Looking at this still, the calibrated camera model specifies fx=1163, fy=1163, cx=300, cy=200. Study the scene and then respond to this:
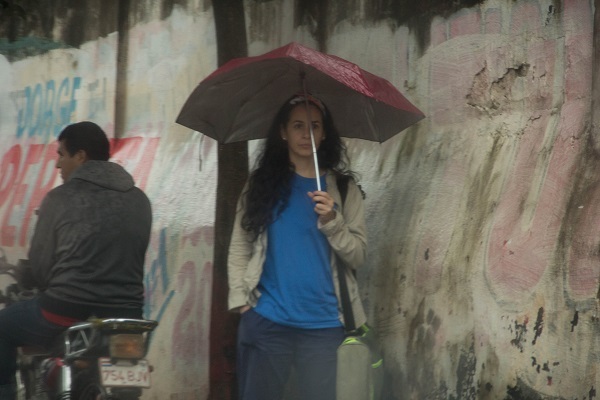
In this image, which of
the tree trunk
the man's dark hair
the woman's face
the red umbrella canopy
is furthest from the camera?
the tree trunk

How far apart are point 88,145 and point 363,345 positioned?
1790mm

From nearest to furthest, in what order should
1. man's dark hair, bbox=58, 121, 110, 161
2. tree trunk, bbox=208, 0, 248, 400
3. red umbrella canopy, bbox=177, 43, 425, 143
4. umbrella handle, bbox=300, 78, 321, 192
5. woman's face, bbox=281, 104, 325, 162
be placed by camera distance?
umbrella handle, bbox=300, 78, 321, 192, woman's face, bbox=281, 104, 325, 162, red umbrella canopy, bbox=177, 43, 425, 143, man's dark hair, bbox=58, 121, 110, 161, tree trunk, bbox=208, 0, 248, 400

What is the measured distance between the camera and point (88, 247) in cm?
558

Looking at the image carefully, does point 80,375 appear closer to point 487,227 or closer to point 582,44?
point 487,227

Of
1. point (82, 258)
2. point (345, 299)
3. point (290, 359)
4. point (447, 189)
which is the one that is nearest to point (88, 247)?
point (82, 258)

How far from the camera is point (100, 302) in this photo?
5625 mm

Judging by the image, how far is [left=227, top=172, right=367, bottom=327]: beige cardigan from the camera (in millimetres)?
5434

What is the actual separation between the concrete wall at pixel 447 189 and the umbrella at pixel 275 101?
63 centimetres

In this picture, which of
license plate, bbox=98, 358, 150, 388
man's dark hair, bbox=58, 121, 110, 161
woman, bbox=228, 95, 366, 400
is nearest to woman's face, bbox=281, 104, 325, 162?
woman, bbox=228, 95, 366, 400

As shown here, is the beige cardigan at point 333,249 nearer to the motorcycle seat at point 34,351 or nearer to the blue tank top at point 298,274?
the blue tank top at point 298,274

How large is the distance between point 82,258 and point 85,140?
69cm

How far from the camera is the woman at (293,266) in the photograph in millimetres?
5414

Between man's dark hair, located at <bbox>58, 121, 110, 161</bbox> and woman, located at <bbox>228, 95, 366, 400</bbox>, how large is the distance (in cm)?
83

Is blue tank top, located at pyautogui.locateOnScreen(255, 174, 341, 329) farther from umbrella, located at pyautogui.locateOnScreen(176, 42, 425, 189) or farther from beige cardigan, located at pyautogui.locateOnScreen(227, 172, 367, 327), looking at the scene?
umbrella, located at pyautogui.locateOnScreen(176, 42, 425, 189)
